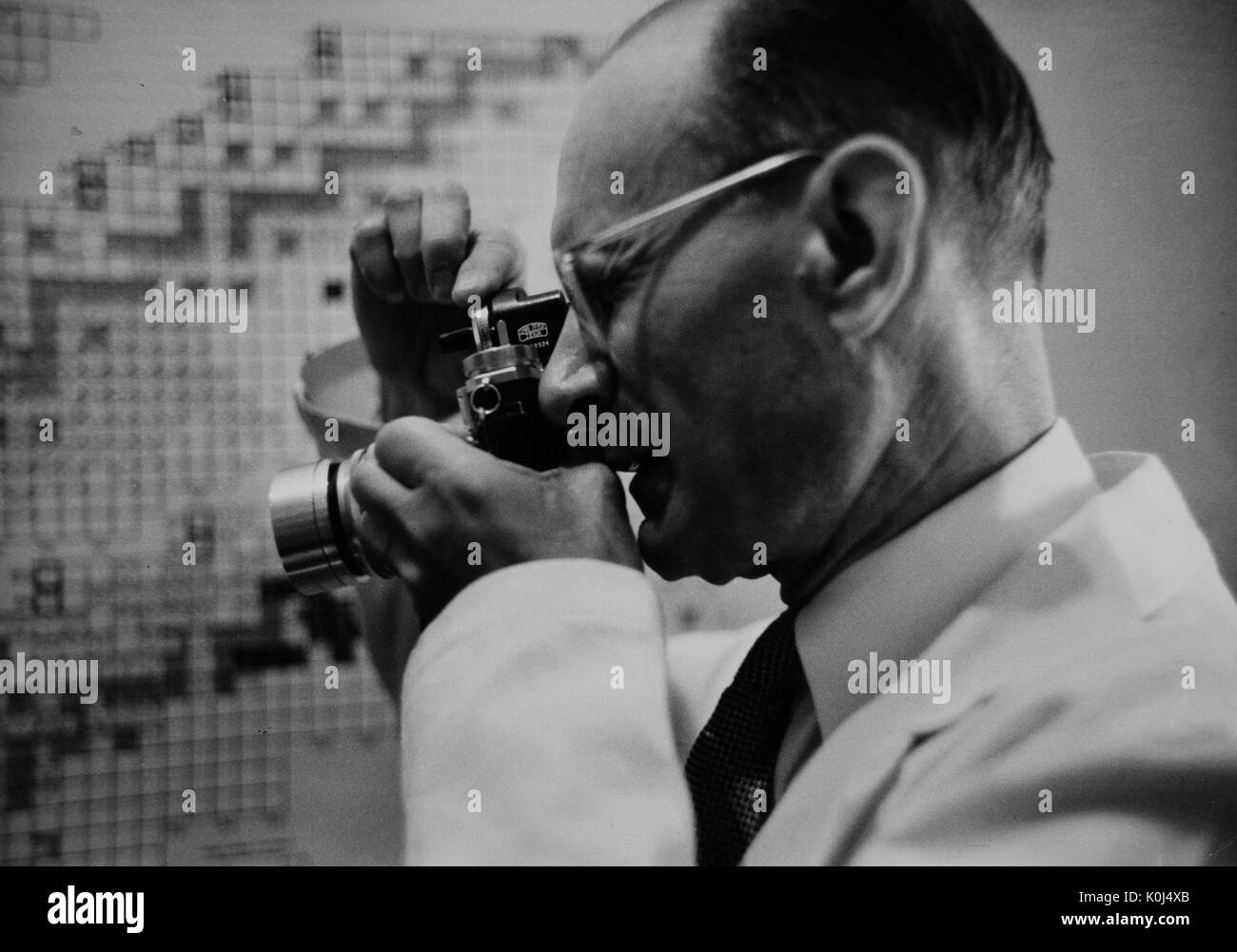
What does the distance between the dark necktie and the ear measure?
24cm

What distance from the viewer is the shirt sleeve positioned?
2.30 ft

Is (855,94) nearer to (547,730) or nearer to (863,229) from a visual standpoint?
(863,229)

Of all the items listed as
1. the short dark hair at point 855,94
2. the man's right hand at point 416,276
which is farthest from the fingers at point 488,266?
the short dark hair at point 855,94

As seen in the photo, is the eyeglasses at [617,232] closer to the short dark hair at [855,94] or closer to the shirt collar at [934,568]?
the short dark hair at [855,94]

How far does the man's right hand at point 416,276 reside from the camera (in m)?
0.90

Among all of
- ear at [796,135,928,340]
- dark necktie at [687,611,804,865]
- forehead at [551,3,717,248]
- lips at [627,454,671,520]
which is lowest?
dark necktie at [687,611,804,865]

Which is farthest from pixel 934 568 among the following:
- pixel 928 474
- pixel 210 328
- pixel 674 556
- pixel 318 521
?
pixel 210 328

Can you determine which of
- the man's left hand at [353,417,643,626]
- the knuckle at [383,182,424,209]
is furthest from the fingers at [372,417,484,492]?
the knuckle at [383,182,424,209]

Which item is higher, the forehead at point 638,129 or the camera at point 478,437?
the forehead at point 638,129

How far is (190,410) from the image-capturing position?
0.91 meters

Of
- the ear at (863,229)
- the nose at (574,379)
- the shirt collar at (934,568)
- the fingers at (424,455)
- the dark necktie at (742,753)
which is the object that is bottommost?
the dark necktie at (742,753)

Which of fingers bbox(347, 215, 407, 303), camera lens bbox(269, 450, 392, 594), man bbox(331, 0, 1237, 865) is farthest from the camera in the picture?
fingers bbox(347, 215, 407, 303)

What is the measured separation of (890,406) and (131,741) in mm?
640

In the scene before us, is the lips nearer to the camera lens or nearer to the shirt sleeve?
the shirt sleeve
